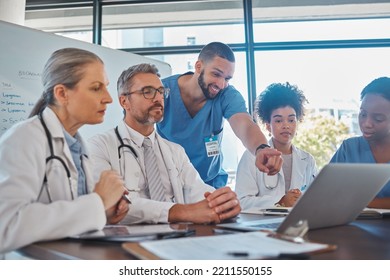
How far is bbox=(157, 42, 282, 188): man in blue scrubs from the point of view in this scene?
2141mm

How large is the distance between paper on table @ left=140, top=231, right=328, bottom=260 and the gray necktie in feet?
2.49

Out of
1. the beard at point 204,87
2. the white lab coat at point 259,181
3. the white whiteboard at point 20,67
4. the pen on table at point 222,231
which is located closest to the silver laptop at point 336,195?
the pen on table at point 222,231

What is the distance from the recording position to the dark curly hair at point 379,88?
5.85 ft

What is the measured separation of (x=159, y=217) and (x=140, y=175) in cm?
34

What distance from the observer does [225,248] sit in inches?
23.5

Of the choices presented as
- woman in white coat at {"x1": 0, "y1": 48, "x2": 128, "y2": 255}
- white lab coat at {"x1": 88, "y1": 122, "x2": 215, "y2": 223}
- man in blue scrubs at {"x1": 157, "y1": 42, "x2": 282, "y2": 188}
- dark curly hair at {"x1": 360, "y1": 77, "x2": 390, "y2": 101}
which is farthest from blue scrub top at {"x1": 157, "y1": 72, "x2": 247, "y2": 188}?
woman in white coat at {"x1": 0, "y1": 48, "x2": 128, "y2": 255}

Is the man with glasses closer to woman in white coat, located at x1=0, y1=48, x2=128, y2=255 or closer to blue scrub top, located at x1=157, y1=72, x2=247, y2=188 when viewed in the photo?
woman in white coat, located at x1=0, y1=48, x2=128, y2=255

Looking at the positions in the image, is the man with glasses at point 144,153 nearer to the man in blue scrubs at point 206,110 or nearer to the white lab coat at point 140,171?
the white lab coat at point 140,171

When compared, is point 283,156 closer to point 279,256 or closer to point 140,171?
point 140,171

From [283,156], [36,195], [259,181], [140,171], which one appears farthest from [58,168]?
[283,156]

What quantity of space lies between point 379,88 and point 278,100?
0.51 meters

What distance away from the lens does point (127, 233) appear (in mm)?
766

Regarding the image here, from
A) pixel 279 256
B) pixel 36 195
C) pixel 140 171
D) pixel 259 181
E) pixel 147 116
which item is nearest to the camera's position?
pixel 279 256

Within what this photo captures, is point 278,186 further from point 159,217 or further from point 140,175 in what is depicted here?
point 159,217
